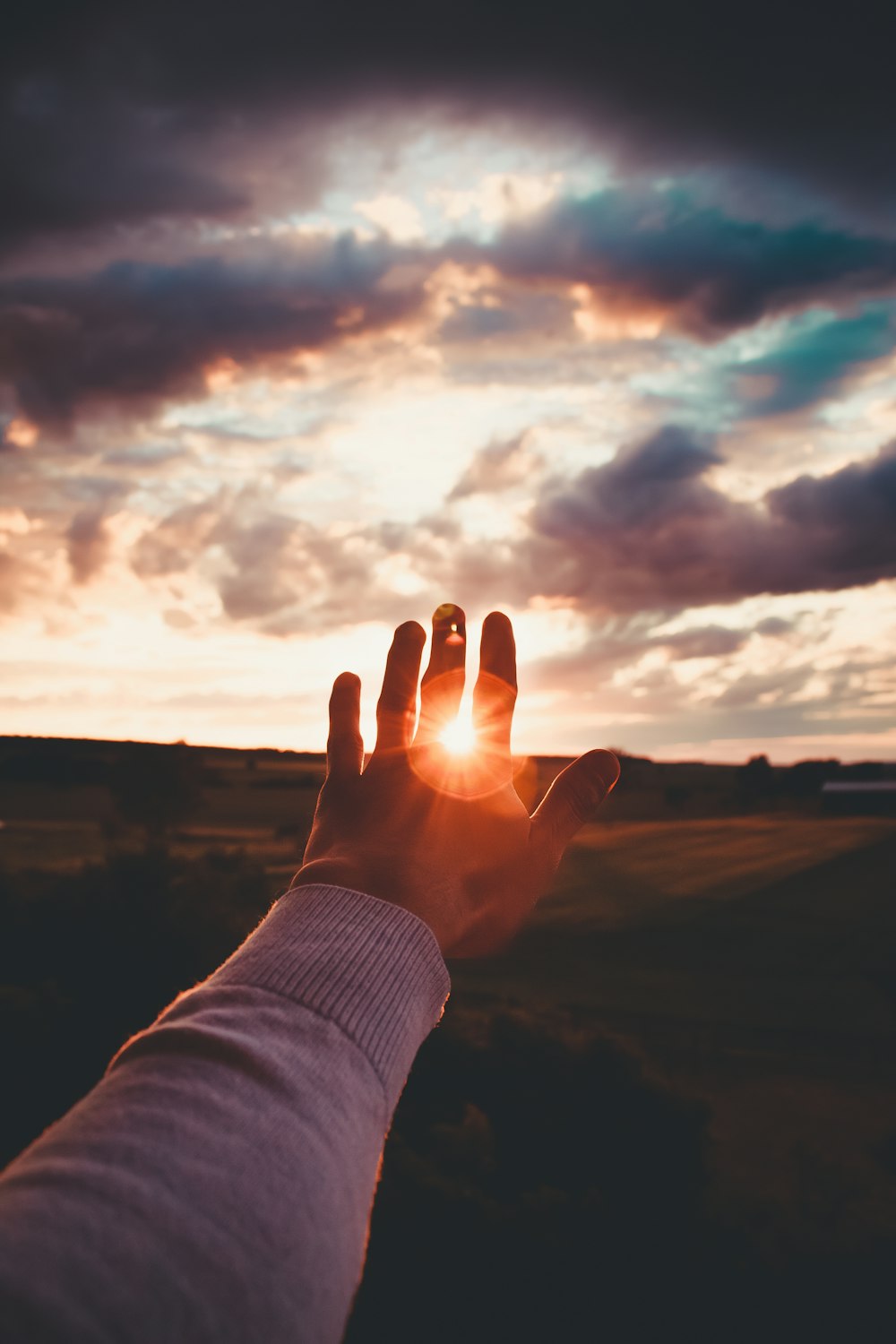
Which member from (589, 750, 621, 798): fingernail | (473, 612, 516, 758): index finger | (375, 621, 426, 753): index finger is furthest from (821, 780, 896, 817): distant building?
(375, 621, 426, 753): index finger

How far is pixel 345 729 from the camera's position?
277 cm

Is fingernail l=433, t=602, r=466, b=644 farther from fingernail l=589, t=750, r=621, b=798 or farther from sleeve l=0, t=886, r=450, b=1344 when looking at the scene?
sleeve l=0, t=886, r=450, b=1344

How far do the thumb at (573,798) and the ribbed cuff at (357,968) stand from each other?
97 centimetres

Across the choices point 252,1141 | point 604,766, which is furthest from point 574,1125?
point 252,1141

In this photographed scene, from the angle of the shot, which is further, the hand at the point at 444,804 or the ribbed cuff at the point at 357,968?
the hand at the point at 444,804

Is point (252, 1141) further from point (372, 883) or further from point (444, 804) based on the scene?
point (444, 804)

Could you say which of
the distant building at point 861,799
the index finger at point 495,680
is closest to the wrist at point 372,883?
the index finger at point 495,680

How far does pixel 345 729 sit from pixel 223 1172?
1714 millimetres

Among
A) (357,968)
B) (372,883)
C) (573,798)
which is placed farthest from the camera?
(573,798)

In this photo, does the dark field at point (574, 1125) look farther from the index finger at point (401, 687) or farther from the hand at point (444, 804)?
the index finger at point (401, 687)

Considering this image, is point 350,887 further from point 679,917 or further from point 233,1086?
point 679,917

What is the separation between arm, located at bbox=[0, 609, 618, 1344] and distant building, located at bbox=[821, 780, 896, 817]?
84.9 m

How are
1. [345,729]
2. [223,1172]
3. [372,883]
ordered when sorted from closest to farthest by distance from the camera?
[223,1172]
[372,883]
[345,729]

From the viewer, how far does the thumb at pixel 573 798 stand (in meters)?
2.87
